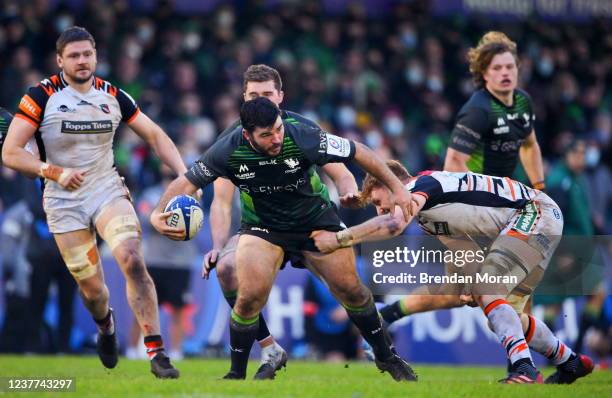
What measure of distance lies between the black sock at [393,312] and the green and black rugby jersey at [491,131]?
1628 mm

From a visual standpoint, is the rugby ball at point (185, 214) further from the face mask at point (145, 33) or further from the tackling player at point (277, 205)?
the face mask at point (145, 33)

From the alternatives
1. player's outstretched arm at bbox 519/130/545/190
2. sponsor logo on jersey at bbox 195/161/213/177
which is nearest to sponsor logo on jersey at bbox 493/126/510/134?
player's outstretched arm at bbox 519/130/545/190

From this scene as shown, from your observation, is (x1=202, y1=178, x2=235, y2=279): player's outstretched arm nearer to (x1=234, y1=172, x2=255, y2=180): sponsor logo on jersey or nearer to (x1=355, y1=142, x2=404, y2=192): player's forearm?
(x1=234, y1=172, x2=255, y2=180): sponsor logo on jersey

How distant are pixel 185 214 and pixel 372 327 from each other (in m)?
1.86

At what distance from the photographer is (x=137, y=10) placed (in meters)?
19.8

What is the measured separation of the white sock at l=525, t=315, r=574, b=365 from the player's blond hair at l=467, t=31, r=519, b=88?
9.61 feet

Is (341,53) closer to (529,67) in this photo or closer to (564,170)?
(529,67)

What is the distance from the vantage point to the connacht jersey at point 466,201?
9.45m

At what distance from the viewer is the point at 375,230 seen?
363 inches

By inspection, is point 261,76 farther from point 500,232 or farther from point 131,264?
point 500,232

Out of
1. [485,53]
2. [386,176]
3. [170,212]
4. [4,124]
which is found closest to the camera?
[170,212]

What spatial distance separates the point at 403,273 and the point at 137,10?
35.3 feet

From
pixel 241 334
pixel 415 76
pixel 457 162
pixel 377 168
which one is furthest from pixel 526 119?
pixel 415 76

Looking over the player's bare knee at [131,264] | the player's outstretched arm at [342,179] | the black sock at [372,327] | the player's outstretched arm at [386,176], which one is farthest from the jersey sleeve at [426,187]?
the player's bare knee at [131,264]
